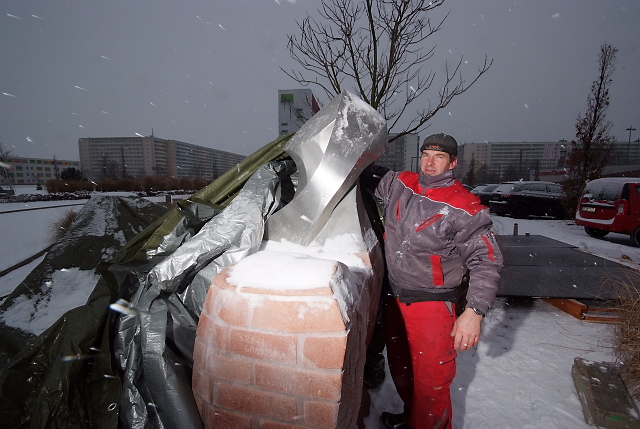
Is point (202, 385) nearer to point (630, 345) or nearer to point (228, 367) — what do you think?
point (228, 367)

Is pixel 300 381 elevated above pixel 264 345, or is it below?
below

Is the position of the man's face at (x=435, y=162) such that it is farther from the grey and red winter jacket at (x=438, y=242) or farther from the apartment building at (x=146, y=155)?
the apartment building at (x=146, y=155)

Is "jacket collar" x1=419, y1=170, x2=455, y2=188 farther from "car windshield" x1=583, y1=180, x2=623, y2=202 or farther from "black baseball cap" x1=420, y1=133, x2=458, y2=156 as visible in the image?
"car windshield" x1=583, y1=180, x2=623, y2=202

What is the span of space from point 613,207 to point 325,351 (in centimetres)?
1071

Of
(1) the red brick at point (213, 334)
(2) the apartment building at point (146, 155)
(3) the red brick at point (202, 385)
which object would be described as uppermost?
(2) the apartment building at point (146, 155)

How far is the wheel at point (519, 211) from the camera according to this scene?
13.5 m

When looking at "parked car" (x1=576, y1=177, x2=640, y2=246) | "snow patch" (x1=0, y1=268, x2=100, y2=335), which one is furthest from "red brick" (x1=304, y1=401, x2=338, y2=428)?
"parked car" (x1=576, y1=177, x2=640, y2=246)

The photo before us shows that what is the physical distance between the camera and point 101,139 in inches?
2886

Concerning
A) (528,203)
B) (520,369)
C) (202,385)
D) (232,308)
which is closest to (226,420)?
(202,385)

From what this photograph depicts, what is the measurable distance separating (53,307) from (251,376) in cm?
221

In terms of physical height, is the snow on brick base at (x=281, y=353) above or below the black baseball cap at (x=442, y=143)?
below

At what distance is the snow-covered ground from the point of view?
7.91ft

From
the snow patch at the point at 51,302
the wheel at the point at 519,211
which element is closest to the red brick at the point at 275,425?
the snow patch at the point at 51,302

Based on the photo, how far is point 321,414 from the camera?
0.97 meters
